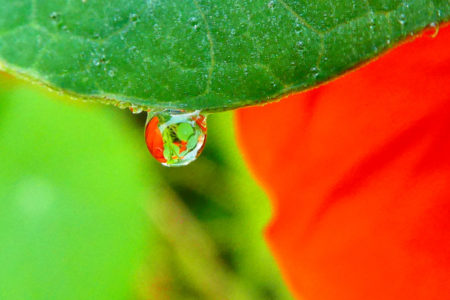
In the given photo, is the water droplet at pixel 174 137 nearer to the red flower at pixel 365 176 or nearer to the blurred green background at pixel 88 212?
the red flower at pixel 365 176

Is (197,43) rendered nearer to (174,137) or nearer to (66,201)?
(174,137)

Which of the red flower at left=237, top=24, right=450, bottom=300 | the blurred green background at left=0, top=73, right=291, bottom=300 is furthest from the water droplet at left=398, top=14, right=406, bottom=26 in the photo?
the blurred green background at left=0, top=73, right=291, bottom=300

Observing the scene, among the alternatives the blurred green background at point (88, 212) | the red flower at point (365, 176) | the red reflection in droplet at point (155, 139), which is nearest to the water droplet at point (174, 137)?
Result: the red reflection in droplet at point (155, 139)

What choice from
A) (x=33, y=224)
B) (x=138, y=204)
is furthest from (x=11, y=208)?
(x=138, y=204)

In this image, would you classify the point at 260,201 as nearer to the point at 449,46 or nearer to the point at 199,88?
the point at 449,46

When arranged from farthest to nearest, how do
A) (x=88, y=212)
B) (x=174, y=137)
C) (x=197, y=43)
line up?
(x=88, y=212) → (x=174, y=137) → (x=197, y=43)

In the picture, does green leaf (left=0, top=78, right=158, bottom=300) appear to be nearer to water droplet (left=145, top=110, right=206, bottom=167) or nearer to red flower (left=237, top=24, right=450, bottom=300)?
red flower (left=237, top=24, right=450, bottom=300)

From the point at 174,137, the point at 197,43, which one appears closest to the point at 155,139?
the point at 174,137

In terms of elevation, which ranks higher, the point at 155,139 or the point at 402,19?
the point at 402,19
